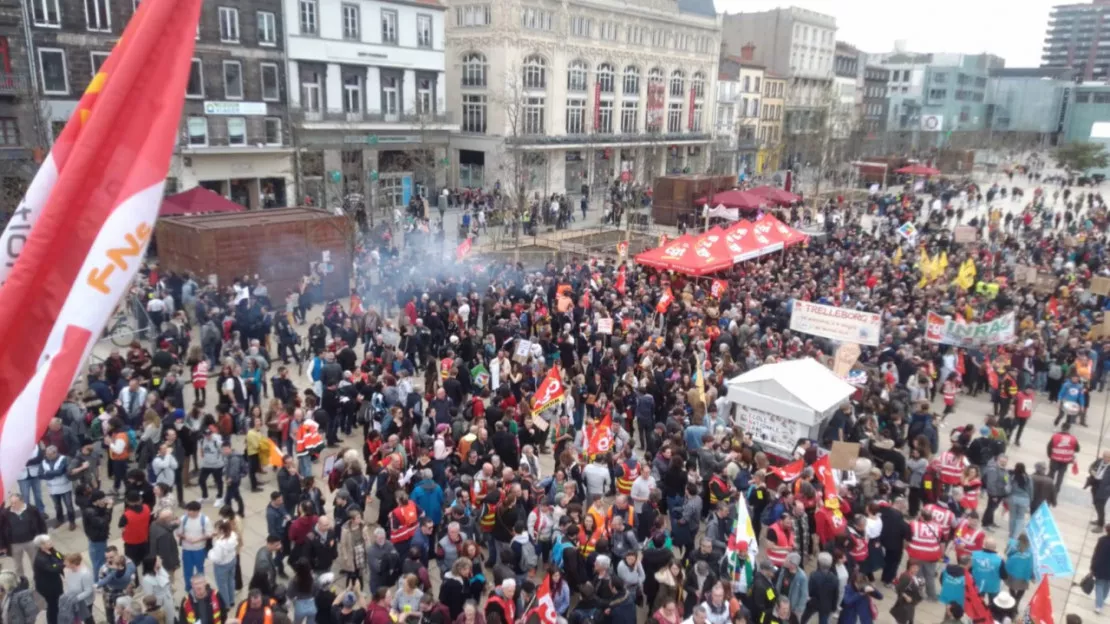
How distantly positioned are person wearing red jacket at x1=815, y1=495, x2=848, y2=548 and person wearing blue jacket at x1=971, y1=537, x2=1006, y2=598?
5.01ft

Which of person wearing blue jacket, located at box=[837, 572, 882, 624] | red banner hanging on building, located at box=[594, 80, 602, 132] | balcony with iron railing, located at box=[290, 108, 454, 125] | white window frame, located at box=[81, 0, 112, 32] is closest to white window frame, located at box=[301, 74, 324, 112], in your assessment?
balcony with iron railing, located at box=[290, 108, 454, 125]

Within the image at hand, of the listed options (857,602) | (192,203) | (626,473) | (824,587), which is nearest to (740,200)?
(192,203)

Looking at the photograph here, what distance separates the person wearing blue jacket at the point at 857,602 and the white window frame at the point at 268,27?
3553cm

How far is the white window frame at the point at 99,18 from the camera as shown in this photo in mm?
31513

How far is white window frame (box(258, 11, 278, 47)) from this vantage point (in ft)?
119

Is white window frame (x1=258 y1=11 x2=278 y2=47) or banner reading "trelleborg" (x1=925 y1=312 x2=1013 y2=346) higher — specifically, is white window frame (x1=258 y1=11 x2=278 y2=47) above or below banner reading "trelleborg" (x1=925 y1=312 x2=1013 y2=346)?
above

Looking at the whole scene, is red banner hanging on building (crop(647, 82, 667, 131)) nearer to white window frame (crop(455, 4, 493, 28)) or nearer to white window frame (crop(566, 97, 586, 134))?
white window frame (crop(566, 97, 586, 134))

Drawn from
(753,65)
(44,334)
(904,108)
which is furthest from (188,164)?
(904,108)

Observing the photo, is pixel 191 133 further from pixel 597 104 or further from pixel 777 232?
pixel 597 104

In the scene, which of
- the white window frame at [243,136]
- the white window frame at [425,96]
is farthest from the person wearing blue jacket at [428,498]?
the white window frame at [425,96]

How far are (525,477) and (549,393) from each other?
346 centimetres

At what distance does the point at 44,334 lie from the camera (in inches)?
148

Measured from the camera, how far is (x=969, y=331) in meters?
18.5

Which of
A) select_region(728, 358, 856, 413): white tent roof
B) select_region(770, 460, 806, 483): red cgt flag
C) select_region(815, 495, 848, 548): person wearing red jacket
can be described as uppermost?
select_region(728, 358, 856, 413): white tent roof
